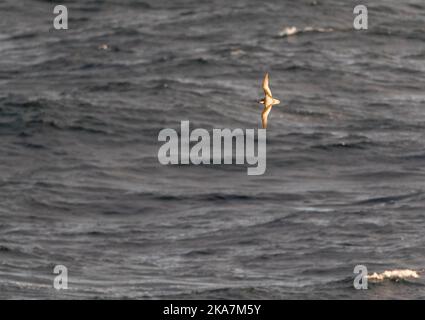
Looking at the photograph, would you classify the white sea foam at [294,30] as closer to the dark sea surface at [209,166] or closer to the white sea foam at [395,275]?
the dark sea surface at [209,166]

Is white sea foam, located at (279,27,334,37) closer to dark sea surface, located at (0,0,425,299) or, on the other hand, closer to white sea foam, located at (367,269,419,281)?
dark sea surface, located at (0,0,425,299)

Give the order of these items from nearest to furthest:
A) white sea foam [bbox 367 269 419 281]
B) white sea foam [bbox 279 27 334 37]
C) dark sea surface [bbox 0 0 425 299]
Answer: white sea foam [bbox 367 269 419 281] → dark sea surface [bbox 0 0 425 299] → white sea foam [bbox 279 27 334 37]

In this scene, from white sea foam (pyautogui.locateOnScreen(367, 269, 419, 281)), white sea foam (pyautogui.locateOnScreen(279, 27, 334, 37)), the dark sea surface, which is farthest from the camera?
white sea foam (pyautogui.locateOnScreen(279, 27, 334, 37))

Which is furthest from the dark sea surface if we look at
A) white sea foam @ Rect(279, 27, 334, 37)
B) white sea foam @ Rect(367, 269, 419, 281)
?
white sea foam @ Rect(367, 269, 419, 281)

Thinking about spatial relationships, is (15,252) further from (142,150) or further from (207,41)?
(207,41)

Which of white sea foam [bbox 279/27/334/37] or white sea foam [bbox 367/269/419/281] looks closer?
white sea foam [bbox 367/269/419/281]

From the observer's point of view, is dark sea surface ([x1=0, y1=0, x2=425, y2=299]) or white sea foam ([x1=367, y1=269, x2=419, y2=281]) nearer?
white sea foam ([x1=367, y1=269, x2=419, y2=281])

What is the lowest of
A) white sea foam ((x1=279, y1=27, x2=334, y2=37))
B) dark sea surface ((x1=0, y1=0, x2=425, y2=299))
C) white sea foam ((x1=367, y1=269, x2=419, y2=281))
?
white sea foam ((x1=367, y1=269, x2=419, y2=281))

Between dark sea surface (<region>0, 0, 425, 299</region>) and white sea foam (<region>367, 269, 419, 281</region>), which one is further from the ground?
dark sea surface (<region>0, 0, 425, 299</region>)

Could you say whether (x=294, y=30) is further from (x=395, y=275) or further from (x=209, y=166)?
(x=395, y=275)
